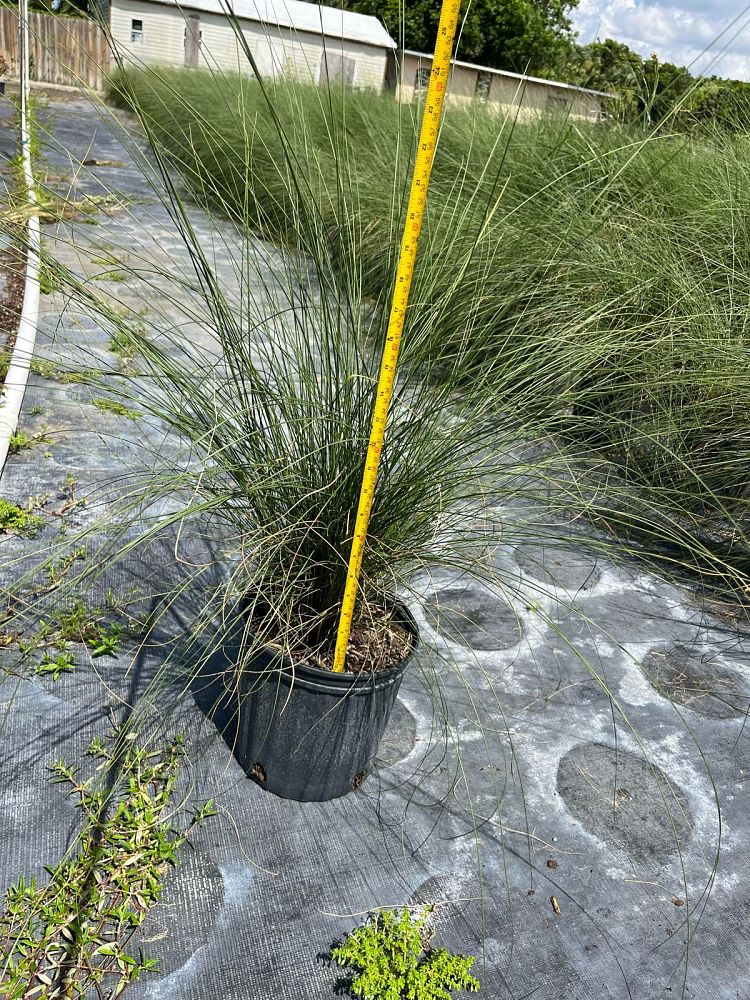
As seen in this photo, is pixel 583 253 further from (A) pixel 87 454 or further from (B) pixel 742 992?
(B) pixel 742 992

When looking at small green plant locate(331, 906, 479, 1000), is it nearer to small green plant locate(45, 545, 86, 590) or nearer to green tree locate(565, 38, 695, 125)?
Answer: small green plant locate(45, 545, 86, 590)

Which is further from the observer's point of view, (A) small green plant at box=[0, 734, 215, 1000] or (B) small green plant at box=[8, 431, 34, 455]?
(B) small green plant at box=[8, 431, 34, 455]

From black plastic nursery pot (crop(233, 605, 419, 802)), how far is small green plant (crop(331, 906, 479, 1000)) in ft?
0.96

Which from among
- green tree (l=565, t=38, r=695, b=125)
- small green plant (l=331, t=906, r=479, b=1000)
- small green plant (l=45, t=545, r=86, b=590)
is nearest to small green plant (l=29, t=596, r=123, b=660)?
small green plant (l=45, t=545, r=86, b=590)

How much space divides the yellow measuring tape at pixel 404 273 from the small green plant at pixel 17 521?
1.23 m

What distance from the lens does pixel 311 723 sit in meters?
1.48

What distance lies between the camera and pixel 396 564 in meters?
1.56

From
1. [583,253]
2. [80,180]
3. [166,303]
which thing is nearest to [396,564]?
[583,253]

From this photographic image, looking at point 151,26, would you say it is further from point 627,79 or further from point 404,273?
point 404,273

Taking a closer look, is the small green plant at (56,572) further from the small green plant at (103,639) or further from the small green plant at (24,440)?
the small green plant at (24,440)

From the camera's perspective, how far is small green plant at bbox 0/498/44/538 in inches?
87.8

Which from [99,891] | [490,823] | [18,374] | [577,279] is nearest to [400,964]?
[490,823]

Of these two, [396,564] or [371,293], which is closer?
[396,564]

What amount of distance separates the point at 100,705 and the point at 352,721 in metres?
0.63
